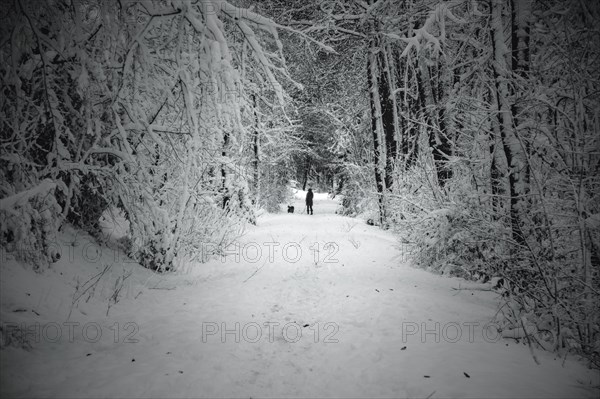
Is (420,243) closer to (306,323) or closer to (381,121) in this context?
(306,323)

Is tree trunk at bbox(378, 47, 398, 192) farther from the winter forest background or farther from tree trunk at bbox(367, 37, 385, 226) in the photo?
the winter forest background

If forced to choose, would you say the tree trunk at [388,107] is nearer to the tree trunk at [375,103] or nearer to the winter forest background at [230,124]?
the tree trunk at [375,103]

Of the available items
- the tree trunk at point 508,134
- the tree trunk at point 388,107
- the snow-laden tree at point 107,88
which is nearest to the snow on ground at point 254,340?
the snow-laden tree at point 107,88

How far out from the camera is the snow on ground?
2.64m

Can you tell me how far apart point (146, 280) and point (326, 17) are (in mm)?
9227

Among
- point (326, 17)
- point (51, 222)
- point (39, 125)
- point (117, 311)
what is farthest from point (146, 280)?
point (326, 17)

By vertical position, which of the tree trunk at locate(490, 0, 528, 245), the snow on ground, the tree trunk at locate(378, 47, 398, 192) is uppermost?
the tree trunk at locate(378, 47, 398, 192)

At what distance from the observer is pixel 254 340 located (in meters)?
3.71

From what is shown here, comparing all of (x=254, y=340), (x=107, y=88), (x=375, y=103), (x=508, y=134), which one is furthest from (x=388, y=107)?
(x=254, y=340)

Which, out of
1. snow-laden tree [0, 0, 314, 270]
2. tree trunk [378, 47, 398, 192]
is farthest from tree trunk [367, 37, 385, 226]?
snow-laden tree [0, 0, 314, 270]

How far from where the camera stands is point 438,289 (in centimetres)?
544

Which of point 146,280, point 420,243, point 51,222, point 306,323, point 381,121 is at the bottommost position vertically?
point 306,323

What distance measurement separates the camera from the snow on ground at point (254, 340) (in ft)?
8.68

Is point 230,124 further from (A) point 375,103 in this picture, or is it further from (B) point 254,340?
(A) point 375,103
